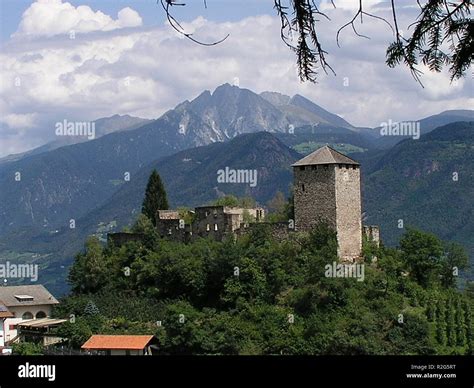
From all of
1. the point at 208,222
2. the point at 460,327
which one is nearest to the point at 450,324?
the point at 460,327

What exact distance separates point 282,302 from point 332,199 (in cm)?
426

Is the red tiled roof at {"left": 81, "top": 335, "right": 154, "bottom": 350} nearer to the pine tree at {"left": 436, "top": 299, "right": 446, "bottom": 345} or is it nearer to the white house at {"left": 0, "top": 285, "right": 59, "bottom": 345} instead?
the white house at {"left": 0, "top": 285, "right": 59, "bottom": 345}

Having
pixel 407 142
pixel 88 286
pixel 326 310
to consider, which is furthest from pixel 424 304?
pixel 407 142

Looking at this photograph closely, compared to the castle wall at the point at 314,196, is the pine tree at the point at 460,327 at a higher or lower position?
lower

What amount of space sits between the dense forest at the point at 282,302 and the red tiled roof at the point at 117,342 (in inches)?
31.0

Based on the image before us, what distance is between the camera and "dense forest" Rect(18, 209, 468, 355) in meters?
33.4

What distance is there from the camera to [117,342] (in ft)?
111

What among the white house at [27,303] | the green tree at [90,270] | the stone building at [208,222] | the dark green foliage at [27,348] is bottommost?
the dark green foliage at [27,348]

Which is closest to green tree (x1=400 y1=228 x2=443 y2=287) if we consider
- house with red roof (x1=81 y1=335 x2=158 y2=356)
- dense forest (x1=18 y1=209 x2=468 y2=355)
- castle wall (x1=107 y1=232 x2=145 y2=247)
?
dense forest (x1=18 y1=209 x2=468 y2=355)

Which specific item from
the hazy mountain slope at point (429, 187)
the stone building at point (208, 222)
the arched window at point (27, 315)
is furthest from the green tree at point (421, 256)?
the hazy mountain slope at point (429, 187)

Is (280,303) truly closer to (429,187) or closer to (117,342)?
(117,342)

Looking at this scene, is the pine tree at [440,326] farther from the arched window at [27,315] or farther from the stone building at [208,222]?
the arched window at [27,315]

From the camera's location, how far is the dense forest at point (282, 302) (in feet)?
110

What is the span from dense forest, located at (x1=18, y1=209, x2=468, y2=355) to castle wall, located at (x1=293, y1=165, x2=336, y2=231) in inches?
20.4
